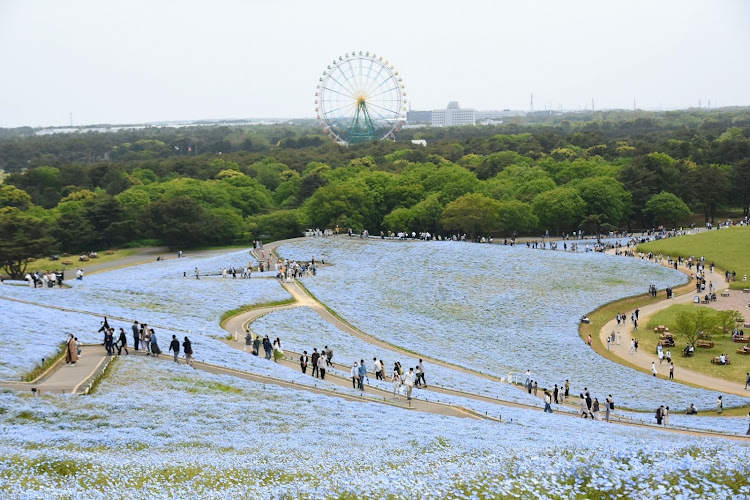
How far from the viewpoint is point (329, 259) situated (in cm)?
7250

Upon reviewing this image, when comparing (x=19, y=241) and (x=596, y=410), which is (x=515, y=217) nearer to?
(x=19, y=241)

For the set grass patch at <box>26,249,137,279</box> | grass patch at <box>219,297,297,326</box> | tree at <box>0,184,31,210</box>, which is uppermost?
tree at <box>0,184,31,210</box>

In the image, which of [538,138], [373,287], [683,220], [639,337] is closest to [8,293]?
[373,287]

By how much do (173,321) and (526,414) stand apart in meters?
21.1

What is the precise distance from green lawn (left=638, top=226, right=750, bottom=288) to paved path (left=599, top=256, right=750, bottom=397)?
1050cm

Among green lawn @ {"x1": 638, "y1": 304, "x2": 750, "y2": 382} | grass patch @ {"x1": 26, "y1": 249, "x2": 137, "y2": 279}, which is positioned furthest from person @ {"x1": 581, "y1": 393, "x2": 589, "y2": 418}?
grass patch @ {"x1": 26, "y1": 249, "x2": 137, "y2": 279}

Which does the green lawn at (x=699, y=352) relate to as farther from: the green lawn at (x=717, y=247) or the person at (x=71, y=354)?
the person at (x=71, y=354)

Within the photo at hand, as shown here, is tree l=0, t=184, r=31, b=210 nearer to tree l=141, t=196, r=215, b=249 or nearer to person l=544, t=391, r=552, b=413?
tree l=141, t=196, r=215, b=249

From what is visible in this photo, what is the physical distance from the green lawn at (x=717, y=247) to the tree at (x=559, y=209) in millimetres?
13318

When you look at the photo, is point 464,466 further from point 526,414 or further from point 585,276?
point 585,276

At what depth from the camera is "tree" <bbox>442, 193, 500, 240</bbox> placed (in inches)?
3674

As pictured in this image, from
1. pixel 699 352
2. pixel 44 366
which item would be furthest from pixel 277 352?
pixel 699 352

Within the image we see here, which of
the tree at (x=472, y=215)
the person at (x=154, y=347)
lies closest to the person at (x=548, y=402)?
the person at (x=154, y=347)

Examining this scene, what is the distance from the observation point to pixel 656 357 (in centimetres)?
5103
